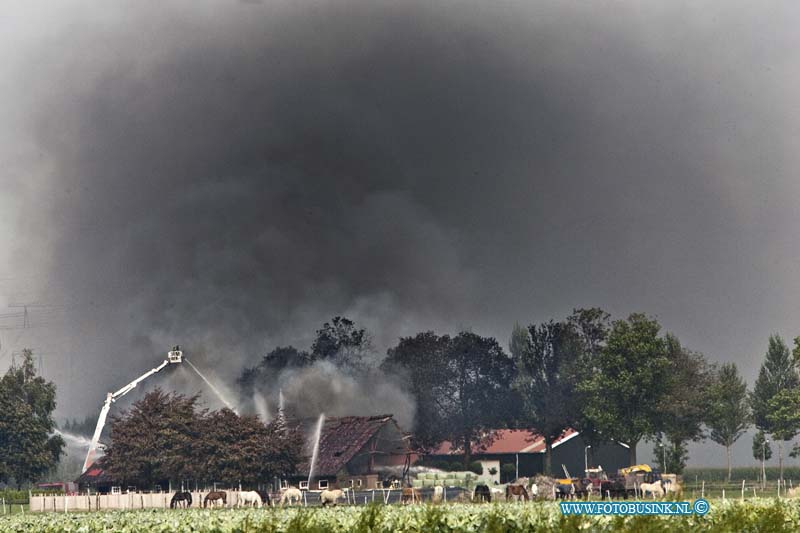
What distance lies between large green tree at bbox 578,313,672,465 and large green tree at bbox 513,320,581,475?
23.7ft

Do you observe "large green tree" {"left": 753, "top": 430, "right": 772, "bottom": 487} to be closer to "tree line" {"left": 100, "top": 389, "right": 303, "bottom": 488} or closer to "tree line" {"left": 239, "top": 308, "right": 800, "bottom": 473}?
"tree line" {"left": 239, "top": 308, "right": 800, "bottom": 473}

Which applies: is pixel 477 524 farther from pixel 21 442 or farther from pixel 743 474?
pixel 743 474

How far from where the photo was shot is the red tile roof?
156250 millimetres

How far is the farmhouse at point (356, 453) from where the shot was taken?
133 meters

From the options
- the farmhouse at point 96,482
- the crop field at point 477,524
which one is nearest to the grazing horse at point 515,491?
the crop field at point 477,524

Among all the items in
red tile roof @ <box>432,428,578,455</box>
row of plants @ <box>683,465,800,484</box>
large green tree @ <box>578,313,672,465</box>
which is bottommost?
row of plants @ <box>683,465,800,484</box>

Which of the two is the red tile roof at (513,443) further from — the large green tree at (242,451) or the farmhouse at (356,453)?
the large green tree at (242,451)

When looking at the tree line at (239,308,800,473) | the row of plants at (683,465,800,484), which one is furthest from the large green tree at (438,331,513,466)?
the row of plants at (683,465,800,484)

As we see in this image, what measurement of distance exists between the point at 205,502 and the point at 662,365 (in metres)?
68.2

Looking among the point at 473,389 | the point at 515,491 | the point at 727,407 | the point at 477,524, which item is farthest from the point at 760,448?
the point at 477,524

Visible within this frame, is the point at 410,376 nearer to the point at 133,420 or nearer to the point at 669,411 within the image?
the point at 669,411

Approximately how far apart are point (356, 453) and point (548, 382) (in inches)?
1369

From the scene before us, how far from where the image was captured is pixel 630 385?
139125 mm

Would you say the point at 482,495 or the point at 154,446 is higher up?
the point at 154,446
